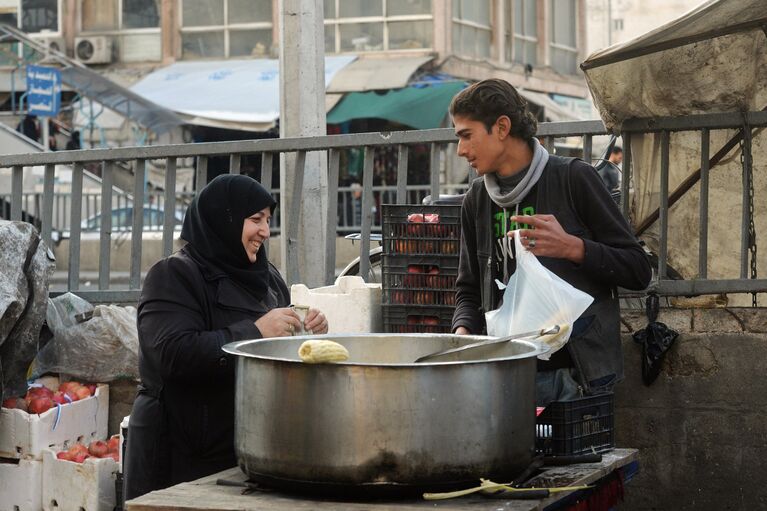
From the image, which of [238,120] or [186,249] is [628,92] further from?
[238,120]

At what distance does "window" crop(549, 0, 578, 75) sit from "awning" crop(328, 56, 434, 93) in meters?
7.20

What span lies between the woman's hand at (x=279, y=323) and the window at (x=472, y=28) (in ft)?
81.9

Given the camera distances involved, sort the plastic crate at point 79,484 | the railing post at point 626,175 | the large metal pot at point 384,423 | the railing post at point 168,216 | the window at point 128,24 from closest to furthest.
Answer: the large metal pot at point 384,423 → the railing post at point 626,175 → the plastic crate at point 79,484 → the railing post at point 168,216 → the window at point 128,24

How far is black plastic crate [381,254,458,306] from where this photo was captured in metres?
5.51

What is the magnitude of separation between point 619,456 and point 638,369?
2228mm

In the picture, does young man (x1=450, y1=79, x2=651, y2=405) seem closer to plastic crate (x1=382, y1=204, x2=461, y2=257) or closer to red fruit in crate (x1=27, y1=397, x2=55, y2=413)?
plastic crate (x1=382, y1=204, x2=461, y2=257)

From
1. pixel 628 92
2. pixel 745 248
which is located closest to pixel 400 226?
pixel 628 92

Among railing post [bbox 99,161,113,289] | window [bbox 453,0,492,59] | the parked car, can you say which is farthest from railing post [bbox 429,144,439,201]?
window [bbox 453,0,492,59]

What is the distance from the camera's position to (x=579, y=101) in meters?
32.7

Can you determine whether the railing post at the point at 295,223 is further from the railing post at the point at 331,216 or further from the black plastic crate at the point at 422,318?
the black plastic crate at the point at 422,318

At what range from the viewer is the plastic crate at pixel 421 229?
5.51 meters

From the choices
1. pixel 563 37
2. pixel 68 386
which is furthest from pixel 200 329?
pixel 563 37

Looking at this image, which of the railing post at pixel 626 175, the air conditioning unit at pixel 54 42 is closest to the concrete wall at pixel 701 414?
the railing post at pixel 626 175

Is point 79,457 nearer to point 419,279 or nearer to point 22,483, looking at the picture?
point 22,483
